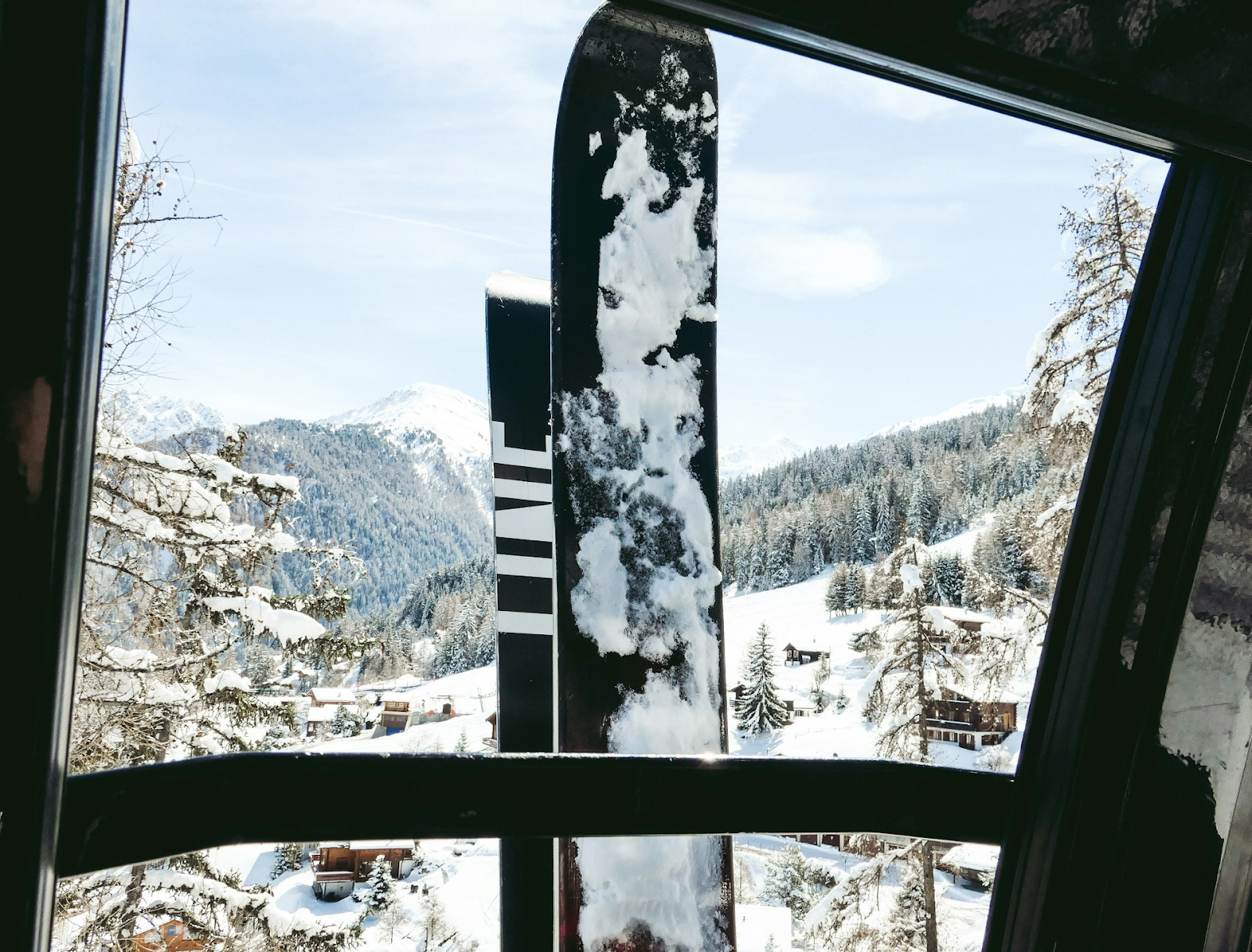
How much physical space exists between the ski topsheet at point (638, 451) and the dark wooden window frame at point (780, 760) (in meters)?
0.79

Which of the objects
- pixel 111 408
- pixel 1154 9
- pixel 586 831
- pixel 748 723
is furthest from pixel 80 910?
pixel 748 723

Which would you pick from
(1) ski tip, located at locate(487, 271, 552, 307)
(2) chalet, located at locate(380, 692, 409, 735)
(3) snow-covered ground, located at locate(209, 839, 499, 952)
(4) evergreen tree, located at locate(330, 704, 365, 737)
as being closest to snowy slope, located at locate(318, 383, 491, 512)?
(2) chalet, located at locate(380, 692, 409, 735)

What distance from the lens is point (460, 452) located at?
13.6 meters

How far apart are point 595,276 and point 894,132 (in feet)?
2.42

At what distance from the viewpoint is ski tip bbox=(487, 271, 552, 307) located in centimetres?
267

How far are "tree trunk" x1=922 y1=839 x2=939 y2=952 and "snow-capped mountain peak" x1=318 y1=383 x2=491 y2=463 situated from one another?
24.4ft

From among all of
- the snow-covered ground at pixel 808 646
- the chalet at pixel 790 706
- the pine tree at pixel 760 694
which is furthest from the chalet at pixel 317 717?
the chalet at pixel 790 706

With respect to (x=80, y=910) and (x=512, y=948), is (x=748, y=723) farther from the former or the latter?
(x=512, y=948)

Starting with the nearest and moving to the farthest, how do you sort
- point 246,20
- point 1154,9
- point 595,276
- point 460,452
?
point 1154,9, point 595,276, point 246,20, point 460,452

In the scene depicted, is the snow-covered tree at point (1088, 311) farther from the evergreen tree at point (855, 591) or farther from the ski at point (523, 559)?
the evergreen tree at point (855, 591)

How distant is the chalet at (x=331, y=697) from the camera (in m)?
9.37

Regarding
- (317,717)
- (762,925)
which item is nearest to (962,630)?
(762,925)

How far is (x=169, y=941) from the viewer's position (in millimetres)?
6609

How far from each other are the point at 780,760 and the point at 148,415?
22.0 ft
